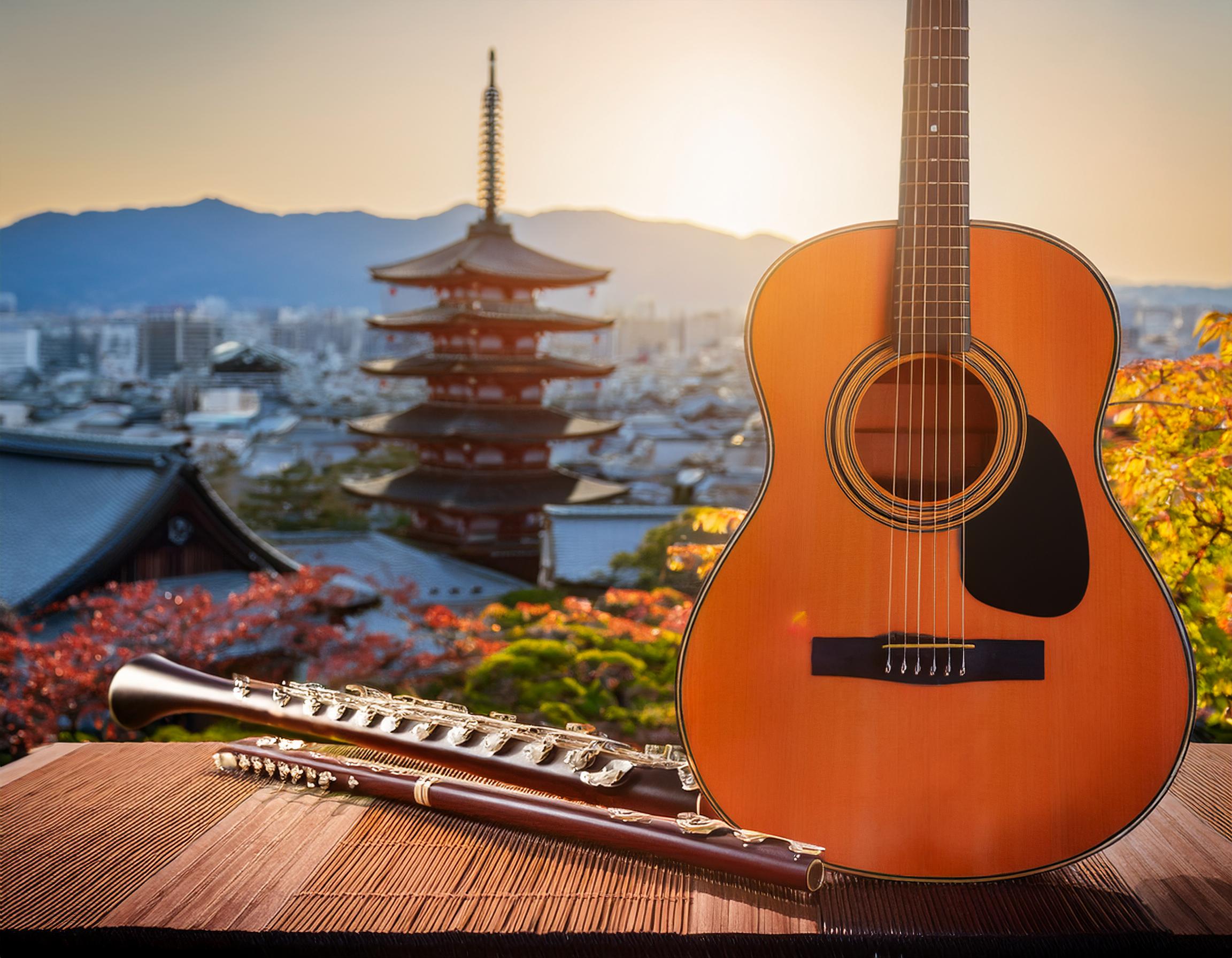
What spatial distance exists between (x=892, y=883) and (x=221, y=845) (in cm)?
100

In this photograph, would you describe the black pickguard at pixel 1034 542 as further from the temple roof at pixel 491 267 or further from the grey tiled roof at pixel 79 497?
the temple roof at pixel 491 267

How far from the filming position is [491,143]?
572 centimetres

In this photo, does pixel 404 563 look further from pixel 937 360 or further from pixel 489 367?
pixel 937 360

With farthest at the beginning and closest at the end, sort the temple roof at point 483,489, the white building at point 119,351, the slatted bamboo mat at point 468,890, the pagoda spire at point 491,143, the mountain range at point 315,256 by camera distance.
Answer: the temple roof at point 483,489 → the white building at point 119,351 → the mountain range at point 315,256 → the pagoda spire at point 491,143 → the slatted bamboo mat at point 468,890

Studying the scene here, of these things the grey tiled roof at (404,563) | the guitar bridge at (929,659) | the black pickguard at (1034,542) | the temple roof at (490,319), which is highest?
the temple roof at (490,319)

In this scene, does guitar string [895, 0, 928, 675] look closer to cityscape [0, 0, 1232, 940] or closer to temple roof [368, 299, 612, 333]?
cityscape [0, 0, 1232, 940]

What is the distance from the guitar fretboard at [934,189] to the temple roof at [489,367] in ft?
20.5

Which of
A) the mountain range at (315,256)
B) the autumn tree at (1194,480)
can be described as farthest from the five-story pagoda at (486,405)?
the autumn tree at (1194,480)

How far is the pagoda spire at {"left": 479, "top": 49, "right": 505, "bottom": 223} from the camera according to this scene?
5406 mm

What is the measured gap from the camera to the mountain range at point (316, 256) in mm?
5926

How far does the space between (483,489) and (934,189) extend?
672cm

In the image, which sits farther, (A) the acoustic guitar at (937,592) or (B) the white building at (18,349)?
(B) the white building at (18,349)

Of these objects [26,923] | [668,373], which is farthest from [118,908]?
[668,373]

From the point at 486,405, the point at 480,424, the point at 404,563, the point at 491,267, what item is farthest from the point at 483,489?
the point at 491,267
